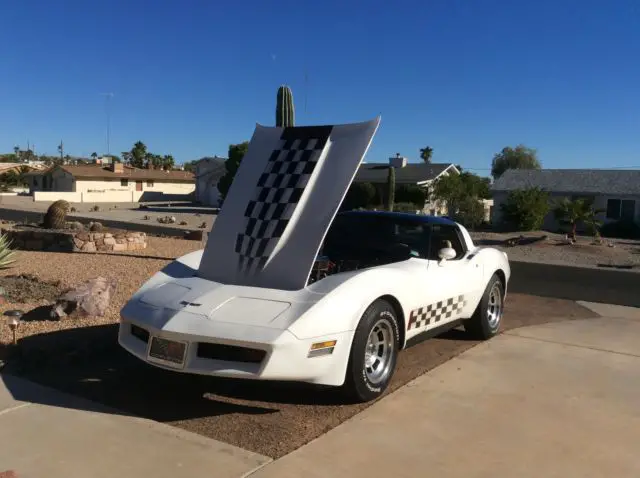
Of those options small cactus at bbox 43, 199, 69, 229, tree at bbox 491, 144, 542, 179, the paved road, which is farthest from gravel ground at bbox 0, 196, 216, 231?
tree at bbox 491, 144, 542, 179

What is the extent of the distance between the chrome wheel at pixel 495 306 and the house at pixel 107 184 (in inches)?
1791

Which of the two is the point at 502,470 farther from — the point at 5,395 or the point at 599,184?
the point at 599,184

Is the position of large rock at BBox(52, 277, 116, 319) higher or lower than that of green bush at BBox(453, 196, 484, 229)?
lower

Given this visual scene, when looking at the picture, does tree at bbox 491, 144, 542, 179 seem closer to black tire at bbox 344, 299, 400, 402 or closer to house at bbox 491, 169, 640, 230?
house at bbox 491, 169, 640, 230

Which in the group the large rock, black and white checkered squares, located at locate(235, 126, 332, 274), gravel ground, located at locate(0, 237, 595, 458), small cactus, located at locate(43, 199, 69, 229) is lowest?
gravel ground, located at locate(0, 237, 595, 458)

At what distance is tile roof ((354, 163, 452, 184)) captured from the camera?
39.1 metres

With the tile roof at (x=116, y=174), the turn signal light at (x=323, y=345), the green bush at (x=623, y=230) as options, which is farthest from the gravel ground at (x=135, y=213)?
the green bush at (x=623, y=230)

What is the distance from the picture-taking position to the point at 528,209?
26.2m

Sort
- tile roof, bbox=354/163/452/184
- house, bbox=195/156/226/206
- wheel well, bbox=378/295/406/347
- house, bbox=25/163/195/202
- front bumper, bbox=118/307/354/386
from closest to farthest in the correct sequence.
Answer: front bumper, bbox=118/307/354/386 → wheel well, bbox=378/295/406/347 → tile roof, bbox=354/163/452/184 → house, bbox=195/156/226/206 → house, bbox=25/163/195/202

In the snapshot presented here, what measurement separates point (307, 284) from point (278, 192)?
90cm

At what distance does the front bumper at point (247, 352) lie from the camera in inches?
139

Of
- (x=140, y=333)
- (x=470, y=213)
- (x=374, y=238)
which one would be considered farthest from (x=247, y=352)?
(x=470, y=213)

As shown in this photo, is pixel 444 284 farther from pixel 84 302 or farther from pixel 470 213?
pixel 470 213

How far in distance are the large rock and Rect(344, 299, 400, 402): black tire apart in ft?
10.3
